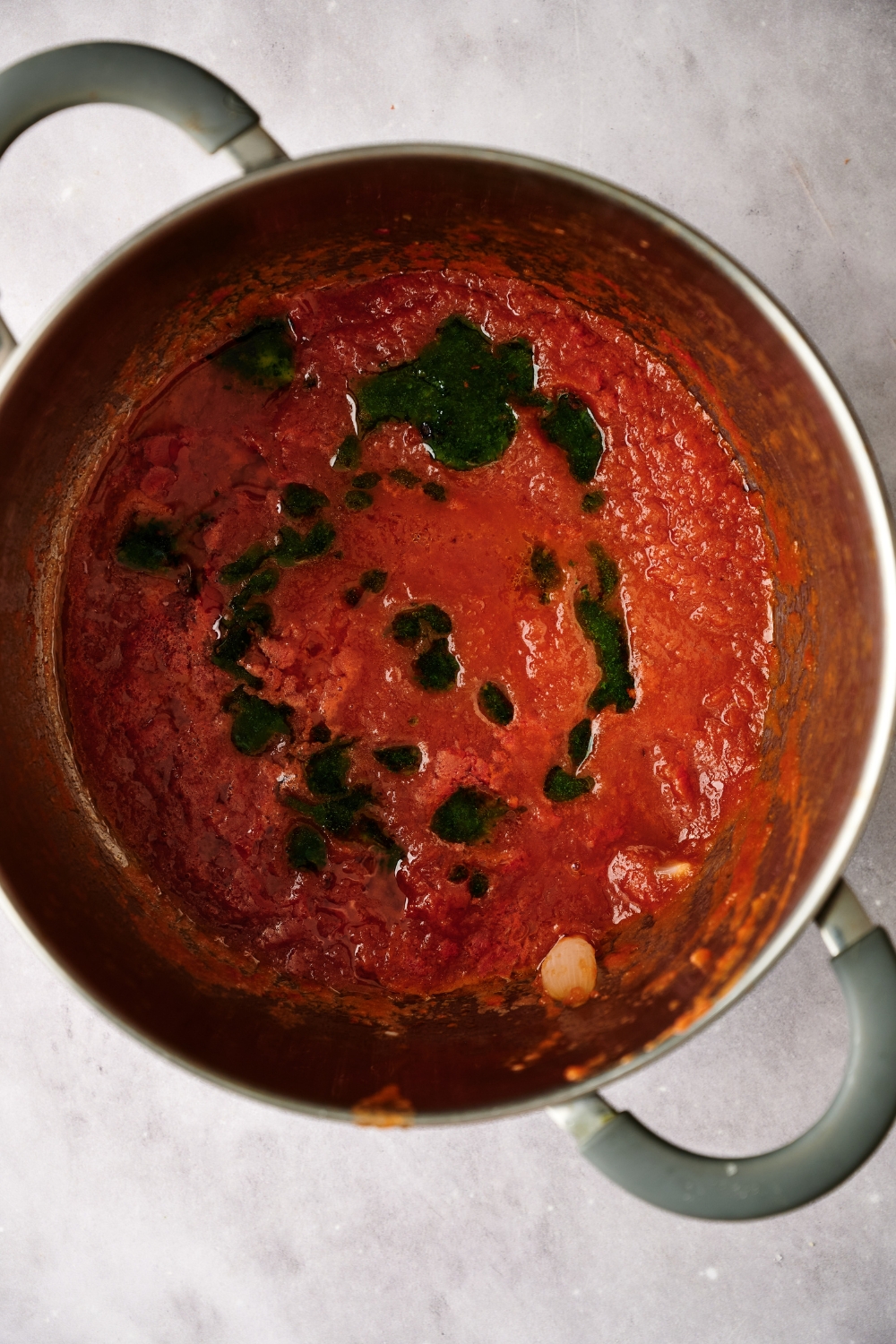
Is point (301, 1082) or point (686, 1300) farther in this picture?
point (686, 1300)

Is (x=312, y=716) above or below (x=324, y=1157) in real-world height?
above

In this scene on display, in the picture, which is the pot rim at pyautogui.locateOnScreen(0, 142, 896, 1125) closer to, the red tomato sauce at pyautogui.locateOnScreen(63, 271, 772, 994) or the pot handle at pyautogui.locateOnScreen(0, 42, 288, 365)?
the pot handle at pyautogui.locateOnScreen(0, 42, 288, 365)

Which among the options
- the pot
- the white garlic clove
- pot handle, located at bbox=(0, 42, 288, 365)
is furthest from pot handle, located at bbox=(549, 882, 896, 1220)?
pot handle, located at bbox=(0, 42, 288, 365)

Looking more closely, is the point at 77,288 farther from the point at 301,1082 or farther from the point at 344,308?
the point at 301,1082

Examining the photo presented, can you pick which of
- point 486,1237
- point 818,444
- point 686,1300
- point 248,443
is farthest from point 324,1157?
point 818,444

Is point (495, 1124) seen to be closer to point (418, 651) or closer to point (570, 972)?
point (570, 972)

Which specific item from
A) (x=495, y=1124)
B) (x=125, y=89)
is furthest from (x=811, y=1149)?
(x=125, y=89)
